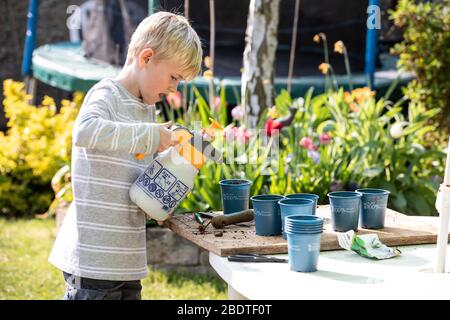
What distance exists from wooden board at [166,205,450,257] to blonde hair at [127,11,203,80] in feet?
1.65

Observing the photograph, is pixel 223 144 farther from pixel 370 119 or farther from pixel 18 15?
pixel 18 15

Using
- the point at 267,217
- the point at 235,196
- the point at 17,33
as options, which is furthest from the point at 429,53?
the point at 17,33

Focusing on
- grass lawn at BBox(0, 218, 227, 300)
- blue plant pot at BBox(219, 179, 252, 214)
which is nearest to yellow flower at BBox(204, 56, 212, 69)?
grass lawn at BBox(0, 218, 227, 300)

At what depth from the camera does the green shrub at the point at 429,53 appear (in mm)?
5555

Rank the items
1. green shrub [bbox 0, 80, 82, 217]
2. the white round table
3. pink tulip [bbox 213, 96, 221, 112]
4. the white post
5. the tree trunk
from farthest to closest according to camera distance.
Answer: green shrub [bbox 0, 80, 82, 217], the tree trunk, pink tulip [bbox 213, 96, 221, 112], the white post, the white round table

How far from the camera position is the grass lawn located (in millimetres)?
4418

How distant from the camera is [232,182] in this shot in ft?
9.30

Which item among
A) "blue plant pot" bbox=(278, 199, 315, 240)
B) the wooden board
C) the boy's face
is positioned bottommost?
the wooden board

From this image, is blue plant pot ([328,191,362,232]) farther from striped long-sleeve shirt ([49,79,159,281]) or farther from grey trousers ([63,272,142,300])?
grey trousers ([63,272,142,300])

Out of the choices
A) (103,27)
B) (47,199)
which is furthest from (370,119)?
(103,27)

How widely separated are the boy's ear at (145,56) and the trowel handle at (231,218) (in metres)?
0.54

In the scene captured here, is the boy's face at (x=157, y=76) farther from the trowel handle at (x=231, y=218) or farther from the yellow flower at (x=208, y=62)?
the yellow flower at (x=208, y=62)
